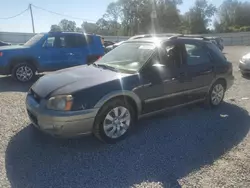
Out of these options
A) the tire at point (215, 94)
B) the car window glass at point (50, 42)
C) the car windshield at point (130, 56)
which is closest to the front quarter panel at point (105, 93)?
the car windshield at point (130, 56)

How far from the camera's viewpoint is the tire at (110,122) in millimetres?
3861

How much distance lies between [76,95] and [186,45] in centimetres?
261

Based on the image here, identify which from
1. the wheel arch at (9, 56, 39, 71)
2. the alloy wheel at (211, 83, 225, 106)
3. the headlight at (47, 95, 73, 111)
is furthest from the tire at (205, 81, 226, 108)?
the wheel arch at (9, 56, 39, 71)

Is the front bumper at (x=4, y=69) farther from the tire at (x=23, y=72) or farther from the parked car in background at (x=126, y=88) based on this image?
the parked car in background at (x=126, y=88)

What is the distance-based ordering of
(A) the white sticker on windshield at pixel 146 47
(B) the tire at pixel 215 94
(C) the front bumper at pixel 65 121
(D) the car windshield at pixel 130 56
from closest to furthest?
1. (C) the front bumper at pixel 65 121
2. (D) the car windshield at pixel 130 56
3. (A) the white sticker on windshield at pixel 146 47
4. (B) the tire at pixel 215 94

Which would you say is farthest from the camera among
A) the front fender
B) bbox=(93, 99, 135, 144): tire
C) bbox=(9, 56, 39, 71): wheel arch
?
bbox=(9, 56, 39, 71): wheel arch

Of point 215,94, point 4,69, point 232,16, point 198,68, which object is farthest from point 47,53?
point 232,16

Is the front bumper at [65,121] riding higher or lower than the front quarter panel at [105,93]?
lower

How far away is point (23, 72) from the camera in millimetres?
8438

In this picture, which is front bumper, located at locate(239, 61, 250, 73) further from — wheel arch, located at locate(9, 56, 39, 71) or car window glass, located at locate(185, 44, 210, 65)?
wheel arch, located at locate(9, 56, 39, 71)

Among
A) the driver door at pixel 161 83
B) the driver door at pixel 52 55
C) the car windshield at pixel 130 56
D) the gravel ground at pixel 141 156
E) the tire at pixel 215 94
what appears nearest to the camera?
the gravel ground at pixel 141 156

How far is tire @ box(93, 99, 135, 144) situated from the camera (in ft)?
12.7

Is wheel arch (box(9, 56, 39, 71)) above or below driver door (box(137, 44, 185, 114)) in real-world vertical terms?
above

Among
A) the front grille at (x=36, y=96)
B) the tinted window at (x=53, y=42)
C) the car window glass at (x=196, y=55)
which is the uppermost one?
the tinted window at (x=53, y=42)
